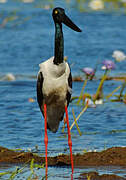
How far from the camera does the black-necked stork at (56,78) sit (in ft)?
20.5

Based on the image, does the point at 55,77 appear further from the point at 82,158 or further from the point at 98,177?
the point at 98,177

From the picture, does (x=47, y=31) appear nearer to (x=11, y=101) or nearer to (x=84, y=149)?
(x=11, y=101)

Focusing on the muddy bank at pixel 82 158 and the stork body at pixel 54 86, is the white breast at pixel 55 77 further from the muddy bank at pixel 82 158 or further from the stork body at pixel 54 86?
the muddy bank at pixel 82 158

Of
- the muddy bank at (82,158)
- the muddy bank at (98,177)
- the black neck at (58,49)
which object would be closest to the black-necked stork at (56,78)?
the black neck at (58,49)

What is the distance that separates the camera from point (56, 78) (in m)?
6.32

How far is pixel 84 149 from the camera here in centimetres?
682

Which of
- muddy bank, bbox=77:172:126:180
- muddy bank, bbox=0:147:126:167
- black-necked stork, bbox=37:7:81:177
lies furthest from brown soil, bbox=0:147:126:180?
muddy bank, bbox=77:172:126:180

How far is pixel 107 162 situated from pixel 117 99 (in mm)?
3422

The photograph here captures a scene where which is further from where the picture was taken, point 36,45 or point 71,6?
point 71,6

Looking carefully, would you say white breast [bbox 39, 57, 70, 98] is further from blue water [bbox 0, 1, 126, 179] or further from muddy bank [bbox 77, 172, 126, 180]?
muddy bank [bbox 77, 172, 126, 180]

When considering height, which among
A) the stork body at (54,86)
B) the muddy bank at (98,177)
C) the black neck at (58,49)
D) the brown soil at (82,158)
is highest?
the black neck at (58,49)

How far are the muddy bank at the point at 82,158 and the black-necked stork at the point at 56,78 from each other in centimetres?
25

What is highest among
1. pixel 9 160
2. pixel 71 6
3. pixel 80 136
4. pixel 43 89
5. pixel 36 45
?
pixel 43 89

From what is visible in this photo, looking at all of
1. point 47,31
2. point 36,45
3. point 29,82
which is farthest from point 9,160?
point 47,31
